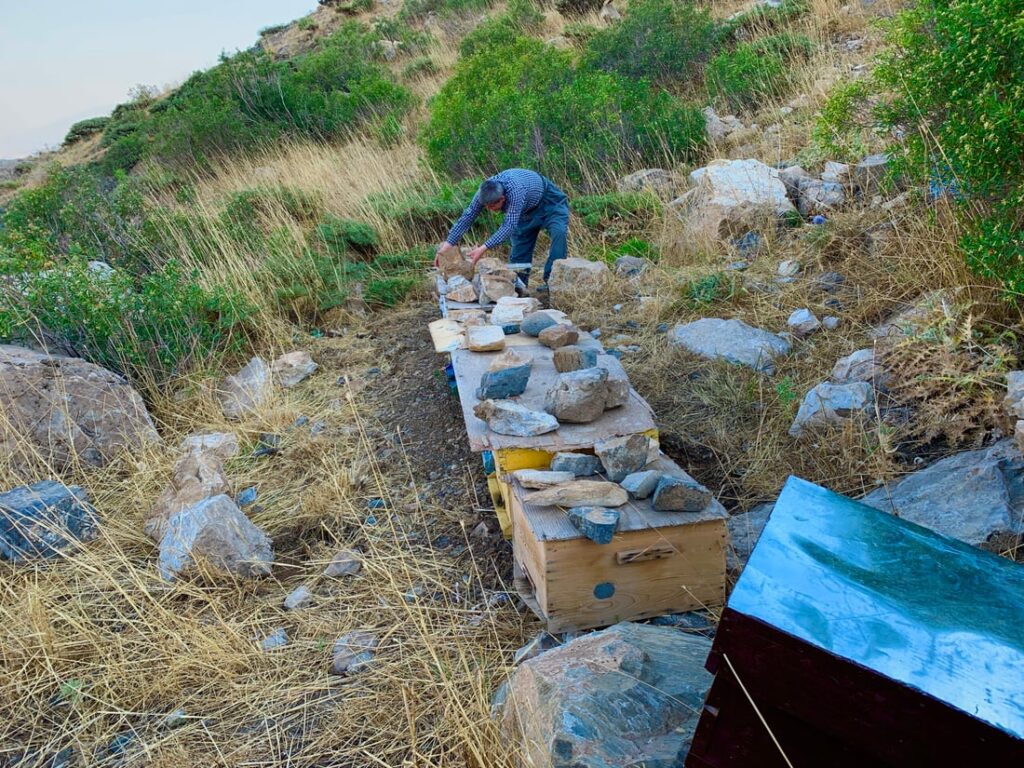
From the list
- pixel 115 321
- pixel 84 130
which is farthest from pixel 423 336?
pixel 84 130

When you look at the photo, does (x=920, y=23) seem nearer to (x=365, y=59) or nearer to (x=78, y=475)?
(x=78, y=475)

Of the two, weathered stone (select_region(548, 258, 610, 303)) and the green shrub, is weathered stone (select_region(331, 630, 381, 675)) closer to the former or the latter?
weathered stone (select_region(548, 258, 610, 303))

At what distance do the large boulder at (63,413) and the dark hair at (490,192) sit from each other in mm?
2876

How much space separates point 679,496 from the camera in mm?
2564

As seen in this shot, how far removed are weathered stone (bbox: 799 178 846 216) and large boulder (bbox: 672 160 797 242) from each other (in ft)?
0.41

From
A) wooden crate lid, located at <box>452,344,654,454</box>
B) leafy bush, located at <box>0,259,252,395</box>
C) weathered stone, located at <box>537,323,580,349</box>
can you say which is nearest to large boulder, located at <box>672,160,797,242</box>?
weathered stone, located at <box>537,323,580,349</box>

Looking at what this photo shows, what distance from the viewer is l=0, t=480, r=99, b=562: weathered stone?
3.55 meters

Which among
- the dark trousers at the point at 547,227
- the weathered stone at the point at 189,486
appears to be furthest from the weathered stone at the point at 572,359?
the dark trousers at the point at 547,227

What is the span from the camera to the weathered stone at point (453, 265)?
5984mm

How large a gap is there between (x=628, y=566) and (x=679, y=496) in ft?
0.98

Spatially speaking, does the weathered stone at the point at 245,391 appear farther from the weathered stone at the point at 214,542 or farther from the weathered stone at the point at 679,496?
the weathered stone at the point at 679,496

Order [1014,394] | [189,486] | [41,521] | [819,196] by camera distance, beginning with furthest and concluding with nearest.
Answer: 1. [819,196]
2. [189,486]
3. [41,521]
4. [1014,394]

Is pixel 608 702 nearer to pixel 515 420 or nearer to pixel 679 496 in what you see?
pixel 679 496

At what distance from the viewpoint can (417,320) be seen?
6.38 m
